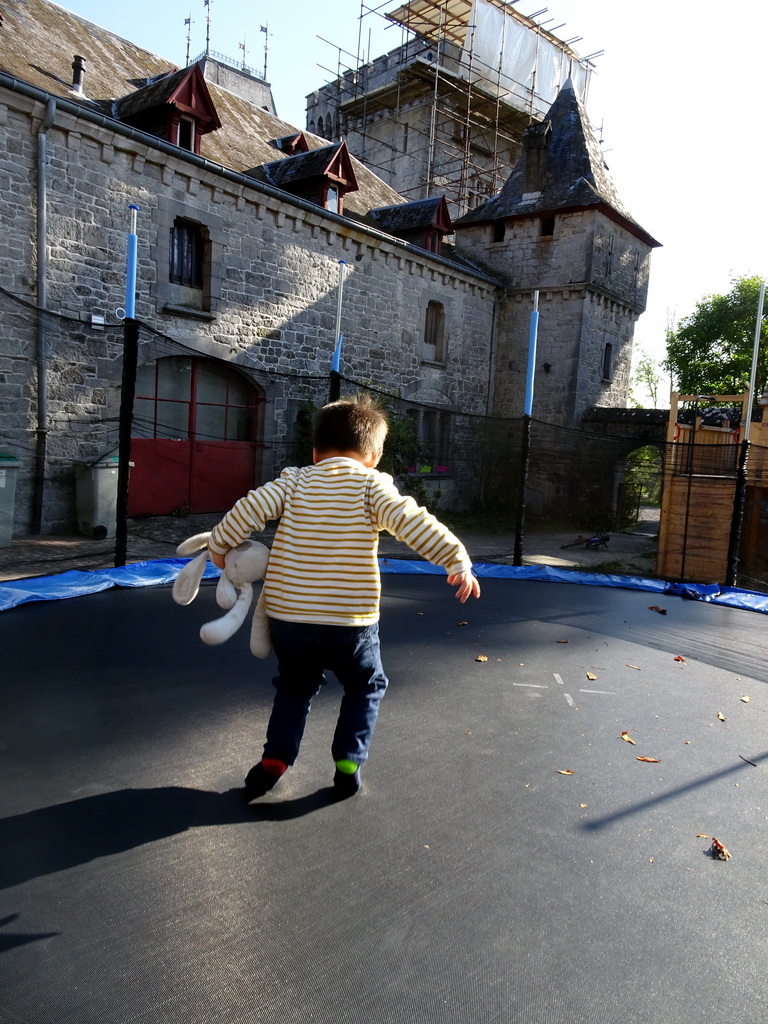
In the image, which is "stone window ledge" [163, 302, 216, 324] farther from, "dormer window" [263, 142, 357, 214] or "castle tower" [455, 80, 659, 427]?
"castle tower" [455, 80, 659, 427]

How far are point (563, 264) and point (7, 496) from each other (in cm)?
1241

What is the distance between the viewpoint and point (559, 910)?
1.78 meters

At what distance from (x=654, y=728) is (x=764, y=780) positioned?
0.52 metres

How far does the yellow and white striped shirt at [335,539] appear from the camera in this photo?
7.16ft

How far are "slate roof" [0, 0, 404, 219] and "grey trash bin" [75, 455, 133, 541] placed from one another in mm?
4376

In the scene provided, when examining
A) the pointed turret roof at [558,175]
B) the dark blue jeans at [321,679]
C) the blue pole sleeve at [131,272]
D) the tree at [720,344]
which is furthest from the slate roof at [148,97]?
the tree at [720,344]

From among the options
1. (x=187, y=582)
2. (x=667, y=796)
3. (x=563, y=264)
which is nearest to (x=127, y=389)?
(x=187, y=582)

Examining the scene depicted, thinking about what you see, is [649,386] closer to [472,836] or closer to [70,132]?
[70,132]

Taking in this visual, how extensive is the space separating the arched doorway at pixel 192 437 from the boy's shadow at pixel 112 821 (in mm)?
7571

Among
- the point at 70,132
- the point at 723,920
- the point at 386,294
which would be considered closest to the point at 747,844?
the point at 723,920

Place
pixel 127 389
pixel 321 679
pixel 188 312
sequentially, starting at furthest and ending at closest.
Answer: pixel 188 312, pixel 127 389, pixel 321 679

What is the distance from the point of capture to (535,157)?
16625 mm

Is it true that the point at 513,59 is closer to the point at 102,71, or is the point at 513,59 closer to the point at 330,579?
the point at 102,71

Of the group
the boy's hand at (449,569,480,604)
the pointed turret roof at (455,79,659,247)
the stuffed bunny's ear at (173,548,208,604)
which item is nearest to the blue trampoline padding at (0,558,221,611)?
the stuffed bunny's ear at (173,548,208,604)
